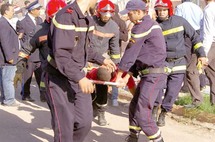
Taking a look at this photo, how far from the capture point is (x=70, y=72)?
4.71 metres

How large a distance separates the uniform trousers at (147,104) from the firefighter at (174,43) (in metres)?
1.21

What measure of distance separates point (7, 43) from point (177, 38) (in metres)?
3.34

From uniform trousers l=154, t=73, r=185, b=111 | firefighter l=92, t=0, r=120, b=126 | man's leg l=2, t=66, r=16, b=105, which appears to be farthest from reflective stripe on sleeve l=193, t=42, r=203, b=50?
man's leg l=2, t=66, r=16, b=105

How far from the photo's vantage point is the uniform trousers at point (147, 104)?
589 centimetres

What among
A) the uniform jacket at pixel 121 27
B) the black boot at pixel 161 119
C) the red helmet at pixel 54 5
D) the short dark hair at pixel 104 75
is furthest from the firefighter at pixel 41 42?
the uniform jacket at pixel 121 27

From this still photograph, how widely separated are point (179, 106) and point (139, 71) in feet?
7.82

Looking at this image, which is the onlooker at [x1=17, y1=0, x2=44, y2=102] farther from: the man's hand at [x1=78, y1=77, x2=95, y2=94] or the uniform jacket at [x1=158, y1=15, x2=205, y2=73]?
the man's hand at [x1=78, y1=77, x2=95, y2=94]

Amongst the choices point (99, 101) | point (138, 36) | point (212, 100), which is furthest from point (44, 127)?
point (212, 100)

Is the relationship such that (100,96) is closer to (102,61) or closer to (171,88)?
(171,88)

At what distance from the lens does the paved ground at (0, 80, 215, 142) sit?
6707mm

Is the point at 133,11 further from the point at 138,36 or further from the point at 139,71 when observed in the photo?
the point at 139,71

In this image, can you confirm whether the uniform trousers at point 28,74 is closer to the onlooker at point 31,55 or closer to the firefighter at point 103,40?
the onlooker at point 31,55

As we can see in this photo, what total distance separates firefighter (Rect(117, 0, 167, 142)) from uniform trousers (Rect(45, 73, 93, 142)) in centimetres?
94

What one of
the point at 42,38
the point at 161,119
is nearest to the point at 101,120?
the point at 161,119
